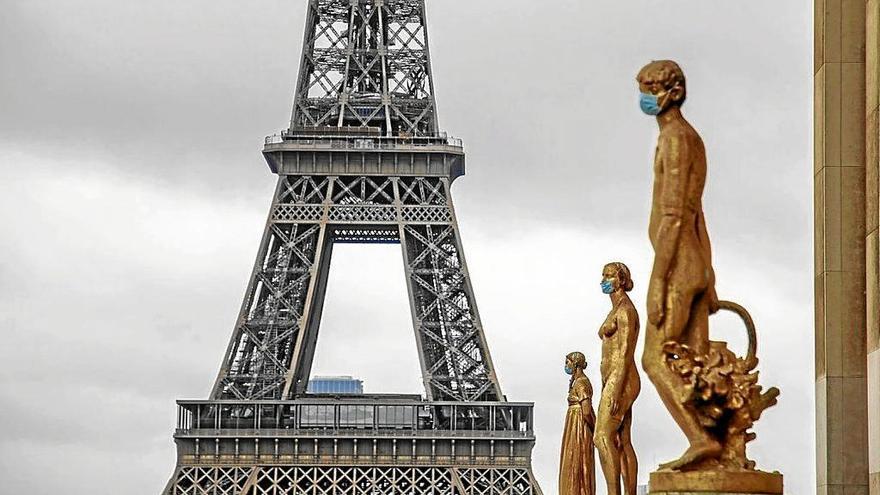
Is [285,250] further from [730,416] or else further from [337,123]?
[730,416]

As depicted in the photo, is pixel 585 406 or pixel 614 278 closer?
pixel 614 278

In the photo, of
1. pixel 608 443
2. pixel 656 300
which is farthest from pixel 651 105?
pixel 608 443

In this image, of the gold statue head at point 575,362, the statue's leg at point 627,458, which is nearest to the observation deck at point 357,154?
the gold statue head at point 575,362

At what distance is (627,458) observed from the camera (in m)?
15.5

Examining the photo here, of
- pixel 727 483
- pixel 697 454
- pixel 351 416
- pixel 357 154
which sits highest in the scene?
pixel 357 154

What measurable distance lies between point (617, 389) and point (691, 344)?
3.43m

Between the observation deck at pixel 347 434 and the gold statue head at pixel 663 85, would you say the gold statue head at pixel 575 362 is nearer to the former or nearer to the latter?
the gold statue head at pixel 663 85

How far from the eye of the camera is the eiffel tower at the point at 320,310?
7500cm

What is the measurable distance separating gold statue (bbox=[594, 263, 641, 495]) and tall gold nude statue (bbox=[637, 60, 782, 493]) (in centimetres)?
338

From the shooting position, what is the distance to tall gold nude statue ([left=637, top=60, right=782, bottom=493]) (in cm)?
1185

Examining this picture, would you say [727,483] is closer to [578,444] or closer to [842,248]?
[842,248]

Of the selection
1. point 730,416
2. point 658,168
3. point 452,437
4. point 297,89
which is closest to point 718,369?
point 730,416

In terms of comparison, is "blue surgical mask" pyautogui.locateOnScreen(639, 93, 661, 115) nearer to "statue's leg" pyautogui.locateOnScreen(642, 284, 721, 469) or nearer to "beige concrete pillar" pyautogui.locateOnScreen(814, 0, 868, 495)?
"statue's leg" pyautogui.locateOnScreen(642, 284, 721, 469)

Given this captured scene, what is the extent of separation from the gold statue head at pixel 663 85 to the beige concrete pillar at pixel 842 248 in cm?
339
